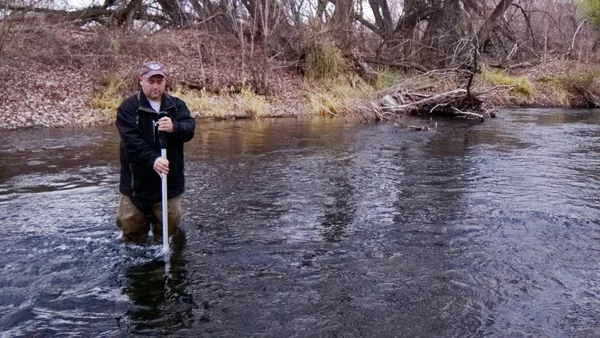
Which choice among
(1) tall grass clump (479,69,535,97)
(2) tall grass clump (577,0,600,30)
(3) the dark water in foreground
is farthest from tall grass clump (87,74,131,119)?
A: (2) tall grass clump (577,0,600,30)

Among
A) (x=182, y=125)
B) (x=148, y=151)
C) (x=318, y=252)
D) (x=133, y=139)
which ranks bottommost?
(x=318, y=252)

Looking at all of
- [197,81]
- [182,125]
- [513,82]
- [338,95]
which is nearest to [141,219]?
[182,125]

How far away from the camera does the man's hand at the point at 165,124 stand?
543cm

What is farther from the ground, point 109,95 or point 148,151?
point 109,95

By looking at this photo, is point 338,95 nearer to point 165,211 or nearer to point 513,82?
point 513,82

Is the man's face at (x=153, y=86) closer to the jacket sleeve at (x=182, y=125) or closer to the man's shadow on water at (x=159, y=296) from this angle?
the jacket sleeve at (x=182, y=125)

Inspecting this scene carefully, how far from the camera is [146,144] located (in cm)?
562

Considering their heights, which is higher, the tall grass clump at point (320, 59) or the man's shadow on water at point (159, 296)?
the tall grass clump at point (320, 59)

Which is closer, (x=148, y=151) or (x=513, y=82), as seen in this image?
(x=148, y=151)

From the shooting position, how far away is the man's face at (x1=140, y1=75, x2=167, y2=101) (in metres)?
5.52

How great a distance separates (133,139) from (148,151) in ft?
0.59

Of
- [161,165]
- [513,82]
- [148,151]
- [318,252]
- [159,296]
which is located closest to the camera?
[159,296]

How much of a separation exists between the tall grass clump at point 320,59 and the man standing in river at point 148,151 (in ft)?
62.7

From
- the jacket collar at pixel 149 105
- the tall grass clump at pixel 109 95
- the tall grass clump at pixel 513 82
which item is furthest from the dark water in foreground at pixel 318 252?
the tall grass clump at pixel 513 82
